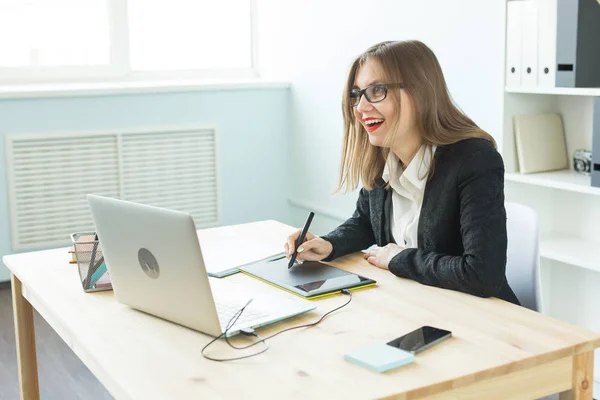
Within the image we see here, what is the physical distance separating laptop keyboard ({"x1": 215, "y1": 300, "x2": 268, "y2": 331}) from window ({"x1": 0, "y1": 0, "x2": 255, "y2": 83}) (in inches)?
121

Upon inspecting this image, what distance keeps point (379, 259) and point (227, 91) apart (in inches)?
110

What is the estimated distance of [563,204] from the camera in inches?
122

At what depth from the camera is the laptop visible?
5.07 ft

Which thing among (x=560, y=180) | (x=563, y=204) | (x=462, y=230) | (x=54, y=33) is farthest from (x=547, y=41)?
(x=54, y=33)

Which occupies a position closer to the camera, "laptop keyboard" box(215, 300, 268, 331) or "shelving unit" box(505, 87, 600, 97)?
"laptop keyboard" box(215, 300, 268, 331)

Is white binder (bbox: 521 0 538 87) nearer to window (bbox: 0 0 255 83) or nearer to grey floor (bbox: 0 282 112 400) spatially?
grey floor (bbox: 0 282 112 400)

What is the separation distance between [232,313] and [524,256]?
0.79 metres

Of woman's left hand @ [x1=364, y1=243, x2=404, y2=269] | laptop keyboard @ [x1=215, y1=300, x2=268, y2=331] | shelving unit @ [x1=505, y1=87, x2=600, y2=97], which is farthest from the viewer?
shelving unit @ [x1=505, y1=87, x2=600, y2=97]

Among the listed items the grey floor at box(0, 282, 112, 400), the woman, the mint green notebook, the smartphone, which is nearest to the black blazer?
the woman

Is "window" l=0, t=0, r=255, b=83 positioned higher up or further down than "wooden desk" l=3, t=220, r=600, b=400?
higher up

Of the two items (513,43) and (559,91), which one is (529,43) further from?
(559,91)

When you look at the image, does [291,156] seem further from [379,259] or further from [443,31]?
[379,259]

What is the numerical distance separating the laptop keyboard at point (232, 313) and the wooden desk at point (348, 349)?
4 cm

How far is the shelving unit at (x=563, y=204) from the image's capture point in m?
2.93
